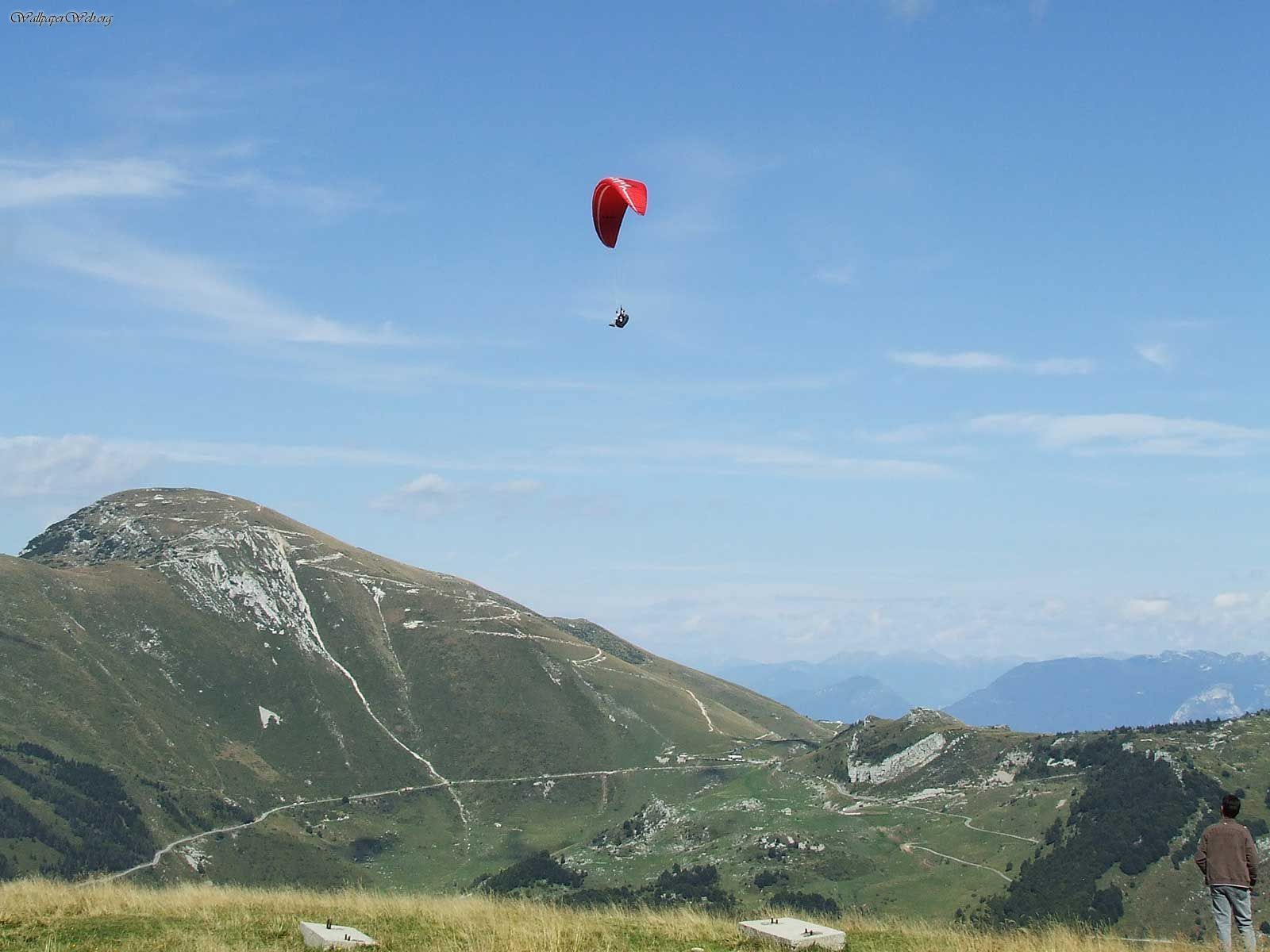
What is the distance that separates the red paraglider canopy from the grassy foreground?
116ft

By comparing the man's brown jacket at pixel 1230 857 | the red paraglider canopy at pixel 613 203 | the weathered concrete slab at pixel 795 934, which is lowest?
the weathered concrete slab at pixel 795 934

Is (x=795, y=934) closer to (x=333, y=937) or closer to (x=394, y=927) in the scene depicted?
(x=394, y=927)

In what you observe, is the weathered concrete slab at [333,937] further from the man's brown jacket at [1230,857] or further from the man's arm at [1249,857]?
the man's arm at [1249,857]

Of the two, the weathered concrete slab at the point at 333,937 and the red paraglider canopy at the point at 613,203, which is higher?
the red paraglider canopy at the point at 613,203

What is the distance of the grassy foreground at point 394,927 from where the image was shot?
19.1 metres

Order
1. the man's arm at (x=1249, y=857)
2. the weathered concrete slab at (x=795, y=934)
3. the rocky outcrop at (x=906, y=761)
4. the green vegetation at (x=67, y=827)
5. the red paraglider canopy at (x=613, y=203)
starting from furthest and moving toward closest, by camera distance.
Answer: the rocky outcrop at (x=906, y=761)
the green vegetation at (x=67, y=827)
the red paraglider canopy at (x=613, y=203)
the weathered concrete slab at (x=795, y=934)
the man's arm at (x=1249, y=857)

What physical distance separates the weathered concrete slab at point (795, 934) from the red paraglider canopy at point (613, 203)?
36.6 metres

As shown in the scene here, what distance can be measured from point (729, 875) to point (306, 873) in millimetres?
90936

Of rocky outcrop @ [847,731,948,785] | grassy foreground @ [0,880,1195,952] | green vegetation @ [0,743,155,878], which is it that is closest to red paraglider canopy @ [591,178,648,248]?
grassy foreground @ [0,880,1195,952]

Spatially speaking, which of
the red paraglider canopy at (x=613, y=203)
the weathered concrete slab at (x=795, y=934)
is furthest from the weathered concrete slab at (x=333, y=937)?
the red paraglider canopy at (x=613, y=203)

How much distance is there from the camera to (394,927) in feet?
72.9

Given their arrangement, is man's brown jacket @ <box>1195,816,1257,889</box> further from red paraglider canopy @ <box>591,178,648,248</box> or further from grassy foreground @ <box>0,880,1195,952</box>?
red paraglider canopy @ <box>591,178,648,248</box>

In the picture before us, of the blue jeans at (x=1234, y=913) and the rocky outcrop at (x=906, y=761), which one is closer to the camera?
the blue jeans at (x=1234, y=913)

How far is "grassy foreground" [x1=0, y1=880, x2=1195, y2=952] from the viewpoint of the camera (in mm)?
19125
